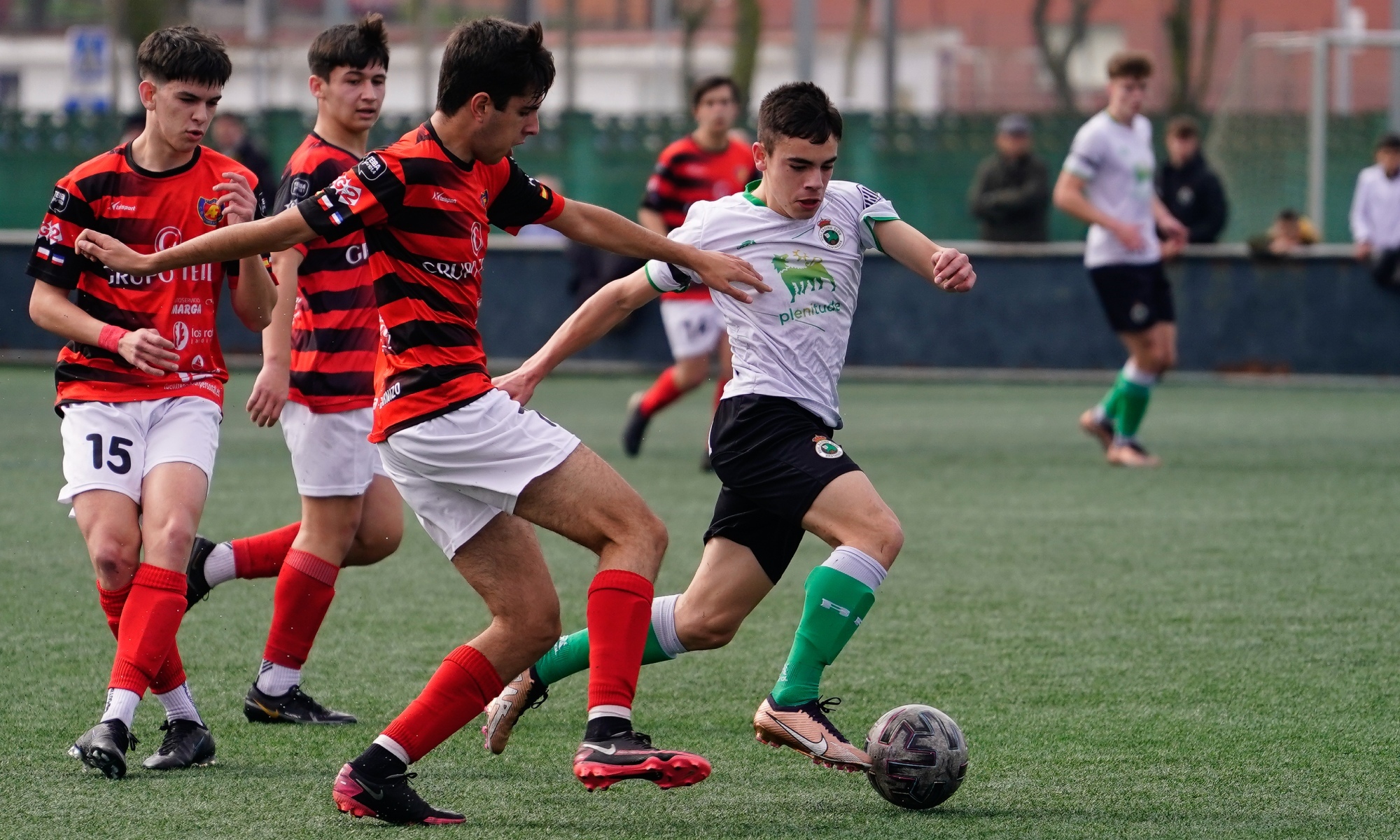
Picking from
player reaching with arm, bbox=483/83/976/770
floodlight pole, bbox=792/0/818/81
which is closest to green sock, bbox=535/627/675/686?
player reaching with arm, bbox=483/83/976/770

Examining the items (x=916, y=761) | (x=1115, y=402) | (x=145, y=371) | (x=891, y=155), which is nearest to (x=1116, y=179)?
(x=1115, y=402)

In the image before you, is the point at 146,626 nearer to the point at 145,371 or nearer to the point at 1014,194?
the point at 145,371

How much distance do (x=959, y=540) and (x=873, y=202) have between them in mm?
3709

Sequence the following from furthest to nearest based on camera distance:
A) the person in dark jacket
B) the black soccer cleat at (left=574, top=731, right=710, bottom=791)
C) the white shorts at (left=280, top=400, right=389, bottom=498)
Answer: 1. the person in dark jacket
2. the white shorts at (left=280, top=400, right=389, bottom=498)
3. the black soccer cleat at (left=574, top=731, right=710, bottom=791)

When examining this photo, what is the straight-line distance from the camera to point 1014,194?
17.3 meters

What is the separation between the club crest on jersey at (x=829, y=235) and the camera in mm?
4961

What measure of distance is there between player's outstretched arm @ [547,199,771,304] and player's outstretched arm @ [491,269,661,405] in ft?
0.51

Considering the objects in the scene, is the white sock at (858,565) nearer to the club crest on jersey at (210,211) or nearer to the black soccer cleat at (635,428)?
the club crest on jersey at (210,211)

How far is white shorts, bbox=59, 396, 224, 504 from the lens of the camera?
4777 millimetres

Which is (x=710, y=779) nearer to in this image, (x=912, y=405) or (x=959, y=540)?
(x=959, y=540)

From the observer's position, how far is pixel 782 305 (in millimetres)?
4910

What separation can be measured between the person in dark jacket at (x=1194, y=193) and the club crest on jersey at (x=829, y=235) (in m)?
12.4

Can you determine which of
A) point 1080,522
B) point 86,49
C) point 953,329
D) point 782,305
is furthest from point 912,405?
point 86,49

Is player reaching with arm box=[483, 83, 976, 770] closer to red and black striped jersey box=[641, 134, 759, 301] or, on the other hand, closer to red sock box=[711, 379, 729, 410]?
red sock box=[711, 379, 729, 410]
